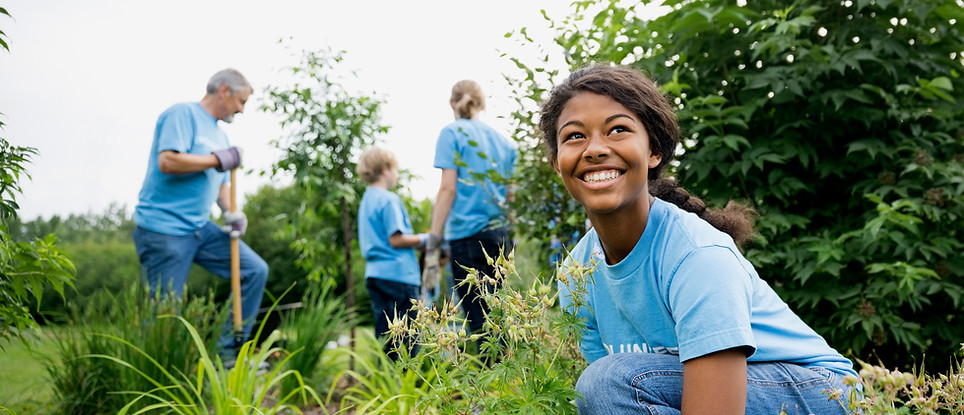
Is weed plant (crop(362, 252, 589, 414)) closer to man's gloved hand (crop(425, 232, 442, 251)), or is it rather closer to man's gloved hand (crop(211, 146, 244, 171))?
Answer: man's gloved hand (crop(425, 232, 442, 251))

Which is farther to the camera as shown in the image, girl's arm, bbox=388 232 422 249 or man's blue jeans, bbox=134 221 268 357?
girl's arm, bbox=388 232 422 249

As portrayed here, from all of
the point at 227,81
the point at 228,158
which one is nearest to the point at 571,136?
the point at 228,158

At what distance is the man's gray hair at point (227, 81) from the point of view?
4.43 meters

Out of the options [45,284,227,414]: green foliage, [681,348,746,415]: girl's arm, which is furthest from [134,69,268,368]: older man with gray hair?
[681,348,746,415]: girl's arm

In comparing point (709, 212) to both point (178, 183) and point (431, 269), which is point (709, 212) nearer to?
point (431, 269)

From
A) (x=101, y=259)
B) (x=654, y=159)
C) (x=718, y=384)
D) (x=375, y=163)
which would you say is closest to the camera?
(x=718, y=384)

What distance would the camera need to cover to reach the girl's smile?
5.80ft

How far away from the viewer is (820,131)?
2.84 metres

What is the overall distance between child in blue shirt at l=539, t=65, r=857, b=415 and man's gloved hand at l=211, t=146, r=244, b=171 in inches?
110

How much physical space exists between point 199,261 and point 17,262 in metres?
2.49

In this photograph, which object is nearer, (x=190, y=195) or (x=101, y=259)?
(x=190, y=195)

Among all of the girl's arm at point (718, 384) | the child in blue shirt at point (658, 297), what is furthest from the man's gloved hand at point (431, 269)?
the girl's arm at point (718, 384)

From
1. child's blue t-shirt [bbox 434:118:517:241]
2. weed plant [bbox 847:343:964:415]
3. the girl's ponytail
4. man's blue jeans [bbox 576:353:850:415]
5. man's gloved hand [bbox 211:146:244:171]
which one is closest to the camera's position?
weed plant [bbox 847:343:964:415]

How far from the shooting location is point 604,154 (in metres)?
1.76
